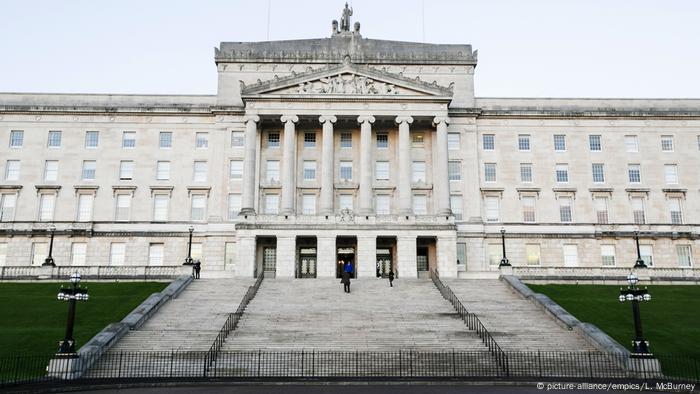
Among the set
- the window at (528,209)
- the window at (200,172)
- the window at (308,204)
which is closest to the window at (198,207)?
the window at (200,172)

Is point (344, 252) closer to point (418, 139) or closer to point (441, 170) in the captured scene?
point (441, 170)

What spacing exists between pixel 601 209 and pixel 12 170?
191ft

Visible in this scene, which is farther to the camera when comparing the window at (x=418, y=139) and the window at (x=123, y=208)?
the window at (x=418, y=139)

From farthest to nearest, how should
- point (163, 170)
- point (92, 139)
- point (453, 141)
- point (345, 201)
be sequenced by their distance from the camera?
point (92, 139) → point (453, 141) → point (163, 170) → point (345, 201)

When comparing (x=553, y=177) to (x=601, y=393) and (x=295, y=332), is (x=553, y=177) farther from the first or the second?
(x=601, y=393)

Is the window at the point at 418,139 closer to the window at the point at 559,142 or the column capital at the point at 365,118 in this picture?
the column capital at the point at 365,118

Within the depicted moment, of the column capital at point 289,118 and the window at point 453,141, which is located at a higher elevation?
the column capital at point 289,118

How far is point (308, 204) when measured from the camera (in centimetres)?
5872

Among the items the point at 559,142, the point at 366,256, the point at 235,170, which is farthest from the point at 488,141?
the point at 235,170

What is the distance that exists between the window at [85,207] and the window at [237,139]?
14.5 meters

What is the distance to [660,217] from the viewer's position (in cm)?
6075

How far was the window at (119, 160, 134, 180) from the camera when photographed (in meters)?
60.9

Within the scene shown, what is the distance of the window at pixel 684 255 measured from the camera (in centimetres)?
5919

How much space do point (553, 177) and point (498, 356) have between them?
38312mm
